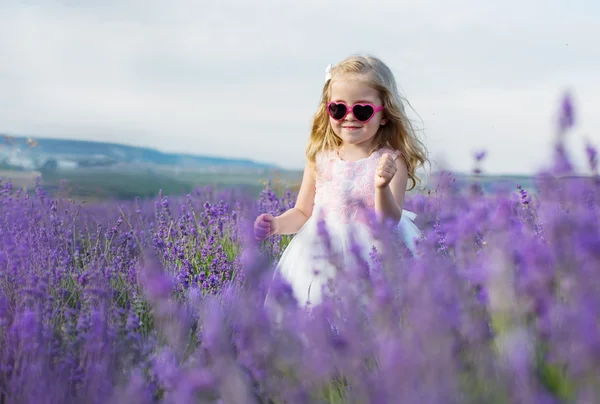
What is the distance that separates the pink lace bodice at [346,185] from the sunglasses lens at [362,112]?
7.9 inches

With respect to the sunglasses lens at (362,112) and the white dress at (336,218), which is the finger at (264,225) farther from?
the sunglasses lens at (362,112)

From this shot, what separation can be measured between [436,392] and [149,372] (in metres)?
1.13

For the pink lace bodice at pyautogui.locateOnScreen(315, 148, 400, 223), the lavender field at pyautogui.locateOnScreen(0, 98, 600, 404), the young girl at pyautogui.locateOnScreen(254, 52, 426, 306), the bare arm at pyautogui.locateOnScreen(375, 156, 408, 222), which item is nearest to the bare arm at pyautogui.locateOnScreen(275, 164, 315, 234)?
the young girl at pyautogui.locateOnScreen(254, 52, 426, 306)

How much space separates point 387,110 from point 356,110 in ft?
0.75

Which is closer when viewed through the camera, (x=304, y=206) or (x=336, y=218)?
(x=336, y=218)

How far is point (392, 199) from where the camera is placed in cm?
276

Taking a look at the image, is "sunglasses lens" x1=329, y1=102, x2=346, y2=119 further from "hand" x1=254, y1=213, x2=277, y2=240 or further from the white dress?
"hand" x1=254, y1=213, x2=277, y2=240

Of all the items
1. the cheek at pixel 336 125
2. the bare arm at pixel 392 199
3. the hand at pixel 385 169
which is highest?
the cheek at pixel 336 125

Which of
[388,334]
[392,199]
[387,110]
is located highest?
[387,110]

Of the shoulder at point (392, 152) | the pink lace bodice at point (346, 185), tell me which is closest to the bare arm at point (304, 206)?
the pink lace bodice at point (346, 185)

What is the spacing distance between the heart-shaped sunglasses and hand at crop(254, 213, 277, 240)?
539mm

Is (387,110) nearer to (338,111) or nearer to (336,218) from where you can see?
(338,111)

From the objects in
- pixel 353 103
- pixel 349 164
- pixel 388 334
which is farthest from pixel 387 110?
pixel 388 334

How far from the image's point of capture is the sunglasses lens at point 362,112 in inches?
120
